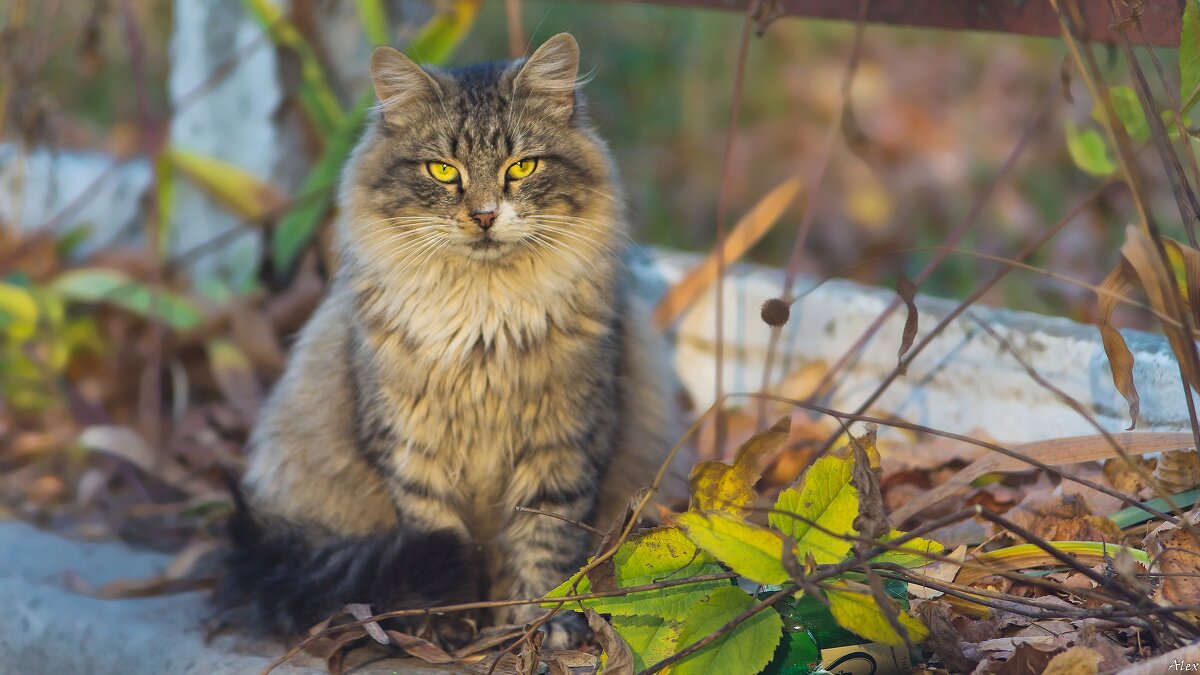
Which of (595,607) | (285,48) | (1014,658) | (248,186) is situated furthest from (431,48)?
(1014,658)

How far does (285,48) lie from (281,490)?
78.2 inches

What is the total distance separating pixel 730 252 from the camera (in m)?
3.34

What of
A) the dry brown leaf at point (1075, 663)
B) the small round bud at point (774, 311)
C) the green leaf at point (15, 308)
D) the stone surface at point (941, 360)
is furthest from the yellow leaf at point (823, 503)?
the green leaf at point (15, 308)

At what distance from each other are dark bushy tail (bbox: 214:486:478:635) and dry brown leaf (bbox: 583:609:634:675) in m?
0.46

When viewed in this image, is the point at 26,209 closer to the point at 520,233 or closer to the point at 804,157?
the point at 520,233

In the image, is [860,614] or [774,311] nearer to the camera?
[860,614]

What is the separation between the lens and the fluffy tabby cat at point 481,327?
89.5 inches

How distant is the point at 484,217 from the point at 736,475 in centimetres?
75

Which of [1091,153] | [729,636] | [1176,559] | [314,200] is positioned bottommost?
[729,636]

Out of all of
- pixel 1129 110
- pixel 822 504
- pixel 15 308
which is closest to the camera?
pixel 822 504

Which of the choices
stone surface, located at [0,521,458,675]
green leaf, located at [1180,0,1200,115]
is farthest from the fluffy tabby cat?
green leaf, located at [1180,0,1200,115]

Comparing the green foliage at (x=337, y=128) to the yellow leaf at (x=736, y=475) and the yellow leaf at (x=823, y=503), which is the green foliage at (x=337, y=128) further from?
the yellow leaf at (x=823, y=503)

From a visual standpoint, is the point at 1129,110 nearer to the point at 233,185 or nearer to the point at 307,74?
the point at 307,74

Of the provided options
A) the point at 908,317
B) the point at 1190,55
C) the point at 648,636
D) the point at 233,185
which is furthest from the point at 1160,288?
the point at 233,185
